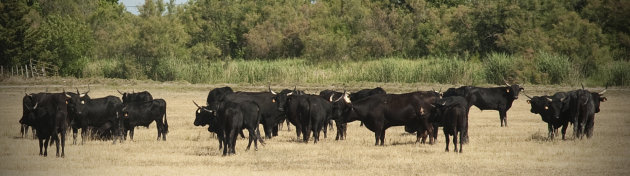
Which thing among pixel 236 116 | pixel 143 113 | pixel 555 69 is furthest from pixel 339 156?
pixel 555 69

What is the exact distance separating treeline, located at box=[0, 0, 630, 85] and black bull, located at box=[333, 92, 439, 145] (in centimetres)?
2704

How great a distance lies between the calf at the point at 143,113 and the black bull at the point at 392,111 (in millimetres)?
4757

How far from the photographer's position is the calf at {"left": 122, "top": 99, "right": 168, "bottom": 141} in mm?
22656

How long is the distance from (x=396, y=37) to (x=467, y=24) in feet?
30.4

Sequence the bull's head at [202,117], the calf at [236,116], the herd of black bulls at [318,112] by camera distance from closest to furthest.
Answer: the calf at [236,116] → the herd of black bulls at [318,112] → the bull's head at [202,117]

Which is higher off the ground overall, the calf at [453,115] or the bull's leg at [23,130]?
the calf at [453,115]

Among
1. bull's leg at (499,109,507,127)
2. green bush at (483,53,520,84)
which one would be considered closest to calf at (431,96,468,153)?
bull's leg at (499,109,507,127)

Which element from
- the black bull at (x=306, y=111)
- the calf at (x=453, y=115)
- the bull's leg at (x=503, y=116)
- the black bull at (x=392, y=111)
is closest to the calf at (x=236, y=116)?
the black bull at (x=306, y=111)

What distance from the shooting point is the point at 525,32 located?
57531mm

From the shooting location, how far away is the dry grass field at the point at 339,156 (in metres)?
17.5

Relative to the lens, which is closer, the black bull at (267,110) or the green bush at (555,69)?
the black bull at (267,110)

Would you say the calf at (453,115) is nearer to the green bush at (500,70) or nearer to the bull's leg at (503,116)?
the bull's leg at (503,116)

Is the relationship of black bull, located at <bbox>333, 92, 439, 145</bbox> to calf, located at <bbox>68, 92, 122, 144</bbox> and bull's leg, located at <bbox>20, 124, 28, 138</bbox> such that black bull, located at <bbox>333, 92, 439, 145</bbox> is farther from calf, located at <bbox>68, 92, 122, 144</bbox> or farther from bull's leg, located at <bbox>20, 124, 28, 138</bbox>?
bull's leg, located at <bbox>20, 124, 28, 138</bbox>

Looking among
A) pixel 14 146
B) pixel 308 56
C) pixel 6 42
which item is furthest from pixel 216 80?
pixel 14 146
